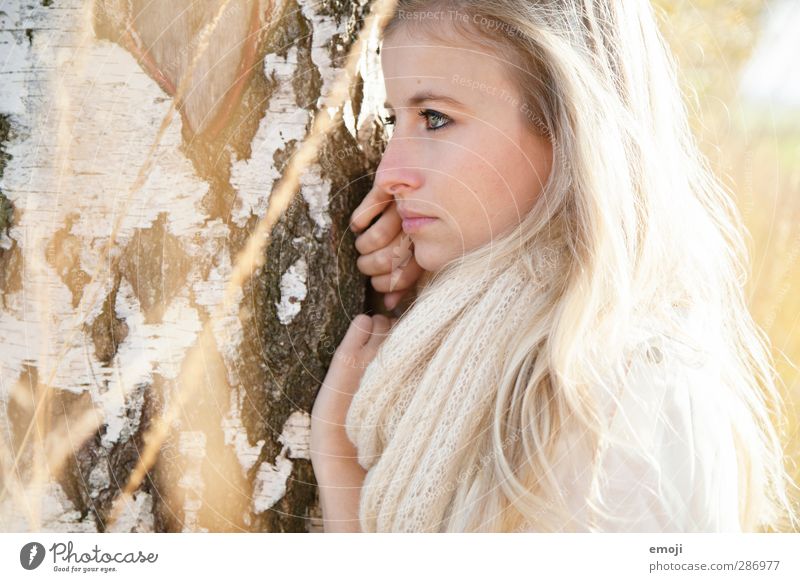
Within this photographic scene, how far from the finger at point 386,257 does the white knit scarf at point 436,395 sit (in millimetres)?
86

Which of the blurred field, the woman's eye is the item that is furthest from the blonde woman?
the blurred field

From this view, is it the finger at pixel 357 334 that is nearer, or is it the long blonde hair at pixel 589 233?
the long blonde hair at pixel 589 233

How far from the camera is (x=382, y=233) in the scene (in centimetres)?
86

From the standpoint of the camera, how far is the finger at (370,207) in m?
0.85

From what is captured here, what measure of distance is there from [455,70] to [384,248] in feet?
0.77

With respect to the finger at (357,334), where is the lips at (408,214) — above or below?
above

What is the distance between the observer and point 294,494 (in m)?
0.88

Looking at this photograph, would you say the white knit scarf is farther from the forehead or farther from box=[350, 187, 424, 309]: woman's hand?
the forehead

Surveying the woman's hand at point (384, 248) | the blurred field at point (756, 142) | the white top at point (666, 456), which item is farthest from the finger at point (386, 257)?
the blurred field at point (756, 142)

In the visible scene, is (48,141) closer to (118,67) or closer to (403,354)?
(118,67)

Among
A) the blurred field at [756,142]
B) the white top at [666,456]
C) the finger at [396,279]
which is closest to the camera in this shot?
the white top at [666,456]

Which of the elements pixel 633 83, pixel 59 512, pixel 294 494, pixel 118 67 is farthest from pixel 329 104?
pixel 59 512

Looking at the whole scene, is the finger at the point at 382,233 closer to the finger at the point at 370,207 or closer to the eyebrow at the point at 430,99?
the finger at the point at 370,207

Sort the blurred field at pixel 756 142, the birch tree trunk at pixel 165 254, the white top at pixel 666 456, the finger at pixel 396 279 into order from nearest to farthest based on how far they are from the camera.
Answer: the white top at pixel 666 456 → the birch tree trunk at pixel 165 254 → the finger at pixel 396 279 → the blurred field at pixel 756 142
